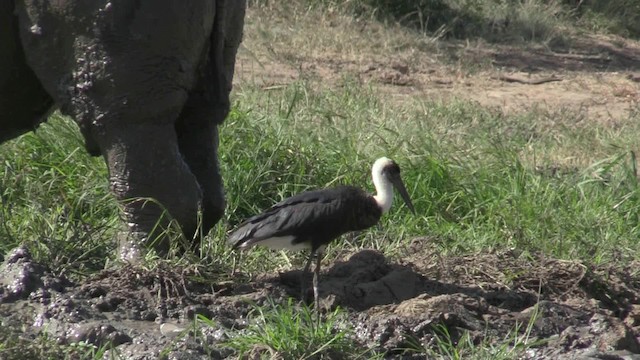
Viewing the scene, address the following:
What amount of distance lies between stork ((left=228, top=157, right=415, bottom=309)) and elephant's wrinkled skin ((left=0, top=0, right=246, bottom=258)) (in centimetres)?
28

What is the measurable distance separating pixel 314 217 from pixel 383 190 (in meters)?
0.42

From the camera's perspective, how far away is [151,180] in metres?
5.14

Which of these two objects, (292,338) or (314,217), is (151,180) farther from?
(292,338)

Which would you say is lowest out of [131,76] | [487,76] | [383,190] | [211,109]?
[487,76]

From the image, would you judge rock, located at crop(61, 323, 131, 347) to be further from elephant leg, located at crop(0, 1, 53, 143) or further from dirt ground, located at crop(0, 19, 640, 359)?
elephant leg, located at crop(0, 1, 53, 143)

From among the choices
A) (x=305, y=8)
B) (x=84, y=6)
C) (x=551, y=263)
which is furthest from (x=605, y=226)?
(x=305, y=8)

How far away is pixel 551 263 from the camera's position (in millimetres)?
5559

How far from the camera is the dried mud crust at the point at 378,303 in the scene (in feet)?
15.4

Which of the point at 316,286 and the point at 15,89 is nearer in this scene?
the point at 316,286

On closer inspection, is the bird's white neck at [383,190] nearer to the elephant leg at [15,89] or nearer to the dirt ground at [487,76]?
the elephant leg at [15,89]

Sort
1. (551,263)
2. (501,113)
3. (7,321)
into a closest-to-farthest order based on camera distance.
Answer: (7,321), (551,263), (501,113)

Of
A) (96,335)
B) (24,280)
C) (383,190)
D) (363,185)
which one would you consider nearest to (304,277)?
(383,190)

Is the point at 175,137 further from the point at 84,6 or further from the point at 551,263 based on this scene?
the point at 551,263

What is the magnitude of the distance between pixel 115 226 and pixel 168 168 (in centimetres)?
66
